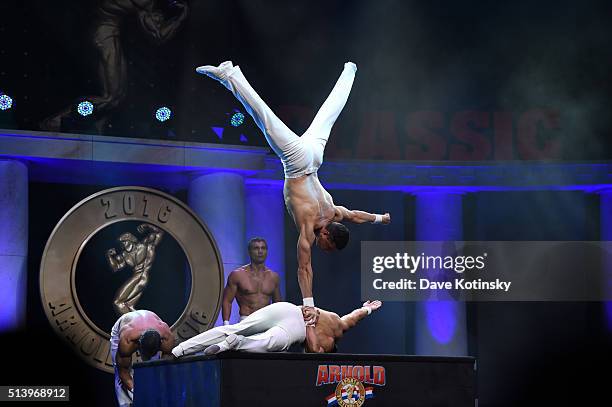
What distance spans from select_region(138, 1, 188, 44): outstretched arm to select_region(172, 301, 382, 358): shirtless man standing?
4.93 metres

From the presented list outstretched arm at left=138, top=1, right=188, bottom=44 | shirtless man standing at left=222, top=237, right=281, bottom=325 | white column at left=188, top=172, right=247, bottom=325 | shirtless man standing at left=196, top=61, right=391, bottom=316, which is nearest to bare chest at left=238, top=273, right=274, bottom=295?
shirtless man standing at left=222, top=237, right=281, bottom=325

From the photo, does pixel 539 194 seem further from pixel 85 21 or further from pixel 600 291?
pixel 85 21

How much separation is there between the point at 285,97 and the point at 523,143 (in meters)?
2.86

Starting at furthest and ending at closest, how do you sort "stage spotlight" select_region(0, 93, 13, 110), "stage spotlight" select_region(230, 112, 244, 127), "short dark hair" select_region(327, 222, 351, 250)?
"stage spotlight" select_region(230, 112, 244, 127), "stage spotlight" select_region(0, 93, 13, 110), "short dark hair" select_region(327, 222, 351, 250)

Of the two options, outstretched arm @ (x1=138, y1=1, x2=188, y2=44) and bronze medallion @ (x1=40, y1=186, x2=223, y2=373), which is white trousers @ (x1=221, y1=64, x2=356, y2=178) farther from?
outstretched arm @ (x1=138, y1=1, x2=188, y2=44)

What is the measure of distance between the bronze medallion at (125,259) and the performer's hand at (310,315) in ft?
12.0

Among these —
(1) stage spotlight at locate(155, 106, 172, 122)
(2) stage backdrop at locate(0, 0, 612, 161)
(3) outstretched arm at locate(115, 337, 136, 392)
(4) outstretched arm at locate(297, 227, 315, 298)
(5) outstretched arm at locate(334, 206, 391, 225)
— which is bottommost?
(3) outstretched arm at locate(115, 337, 136, 392)

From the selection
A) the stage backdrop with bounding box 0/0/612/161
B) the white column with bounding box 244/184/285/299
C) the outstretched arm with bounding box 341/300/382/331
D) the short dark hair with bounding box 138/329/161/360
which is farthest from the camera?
the white column with bounding box 244/184/285/299

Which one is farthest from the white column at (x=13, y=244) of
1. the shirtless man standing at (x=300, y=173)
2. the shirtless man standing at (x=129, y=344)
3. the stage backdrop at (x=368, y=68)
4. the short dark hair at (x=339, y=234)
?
the short dark hair at (x=339, y=234)

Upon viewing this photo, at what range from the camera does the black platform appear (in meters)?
5.72

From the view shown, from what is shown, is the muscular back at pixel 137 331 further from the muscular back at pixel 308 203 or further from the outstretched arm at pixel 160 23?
the outstretched arm at pixel 160 23

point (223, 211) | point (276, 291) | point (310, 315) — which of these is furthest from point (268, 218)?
point (310, 315)

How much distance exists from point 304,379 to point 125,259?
190 inches

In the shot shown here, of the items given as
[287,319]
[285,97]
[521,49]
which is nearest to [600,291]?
[521,49]
